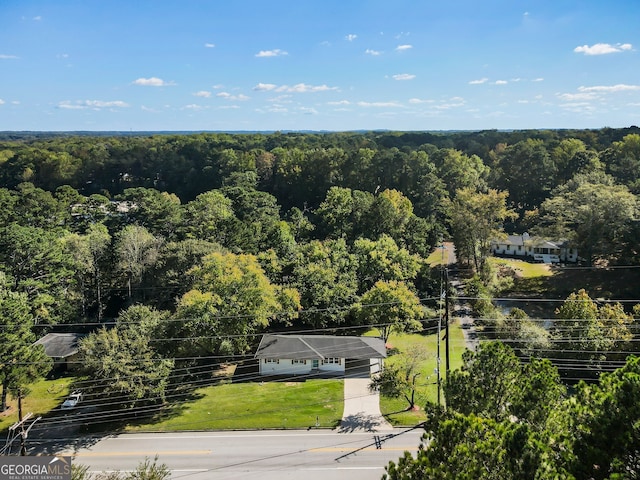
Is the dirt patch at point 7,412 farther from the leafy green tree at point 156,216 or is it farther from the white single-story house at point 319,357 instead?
the leafy green tree at point 156,216

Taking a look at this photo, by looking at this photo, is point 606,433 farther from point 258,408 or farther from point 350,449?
point 258,408

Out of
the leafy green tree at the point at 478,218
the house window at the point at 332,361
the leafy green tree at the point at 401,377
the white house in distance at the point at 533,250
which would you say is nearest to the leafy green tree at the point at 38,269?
the house window at the point at 332,361

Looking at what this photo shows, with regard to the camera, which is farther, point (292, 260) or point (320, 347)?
point (292, 260)

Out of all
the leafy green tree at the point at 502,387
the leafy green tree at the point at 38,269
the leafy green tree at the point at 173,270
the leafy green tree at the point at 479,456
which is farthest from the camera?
the leafy green tree at the point at 173,270

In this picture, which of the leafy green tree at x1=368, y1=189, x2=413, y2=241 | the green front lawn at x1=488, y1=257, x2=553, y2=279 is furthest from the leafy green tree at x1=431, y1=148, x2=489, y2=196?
the leafy green tree at x1=368, y1=189, x2=413, y2=241

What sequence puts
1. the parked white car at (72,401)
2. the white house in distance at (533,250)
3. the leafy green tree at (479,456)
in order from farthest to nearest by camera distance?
the white house in distance at (533,250) → the parked white car at (72,401) → the leafy green tree at (479,456)

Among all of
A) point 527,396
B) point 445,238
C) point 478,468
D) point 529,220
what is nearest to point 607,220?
point 529,220

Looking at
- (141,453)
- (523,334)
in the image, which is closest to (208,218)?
(141,453)
